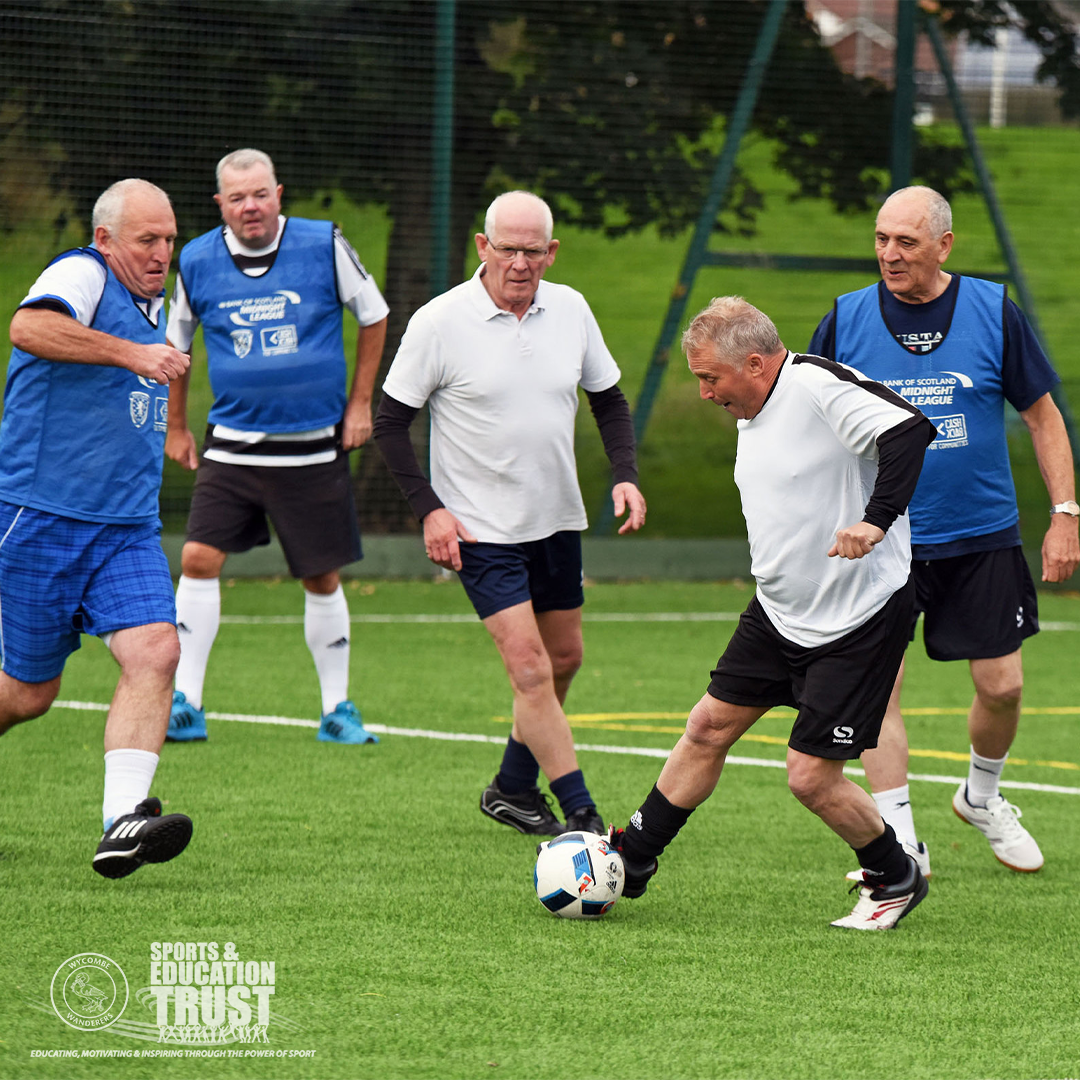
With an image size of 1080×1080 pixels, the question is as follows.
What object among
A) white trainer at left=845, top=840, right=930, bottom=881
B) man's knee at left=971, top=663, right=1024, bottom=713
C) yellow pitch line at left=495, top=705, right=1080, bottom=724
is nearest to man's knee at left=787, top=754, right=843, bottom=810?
white trainer at left=845, top=840, right=930, bottom=881

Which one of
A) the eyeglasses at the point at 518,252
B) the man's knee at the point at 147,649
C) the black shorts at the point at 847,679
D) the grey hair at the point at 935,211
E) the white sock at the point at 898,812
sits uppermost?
the grey hair at the point at 935,211

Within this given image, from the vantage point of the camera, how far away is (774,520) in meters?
4.37

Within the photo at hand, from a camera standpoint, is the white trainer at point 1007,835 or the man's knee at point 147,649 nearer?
the man's knee at point 147,649

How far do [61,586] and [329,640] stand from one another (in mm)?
2717

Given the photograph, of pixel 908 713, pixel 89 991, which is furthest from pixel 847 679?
pixel 908 713

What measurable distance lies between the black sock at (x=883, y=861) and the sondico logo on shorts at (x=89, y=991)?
1.94 meters

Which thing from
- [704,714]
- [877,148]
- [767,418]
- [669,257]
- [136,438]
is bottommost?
[669,257]

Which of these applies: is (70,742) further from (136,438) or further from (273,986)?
(273,986)

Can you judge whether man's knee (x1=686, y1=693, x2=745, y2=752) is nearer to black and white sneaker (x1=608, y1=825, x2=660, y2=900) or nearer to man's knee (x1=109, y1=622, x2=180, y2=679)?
black and white sneaker (x1=608, y1=825, x2=660, y2=900)

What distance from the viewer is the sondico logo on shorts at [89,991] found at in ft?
11.7

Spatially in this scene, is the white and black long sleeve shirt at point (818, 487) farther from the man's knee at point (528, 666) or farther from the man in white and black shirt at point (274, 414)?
the man in white and black shirt at point (274, 414)

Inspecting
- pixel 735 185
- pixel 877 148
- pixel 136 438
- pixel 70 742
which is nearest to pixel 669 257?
pixel 735 185

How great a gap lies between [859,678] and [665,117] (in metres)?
10.3

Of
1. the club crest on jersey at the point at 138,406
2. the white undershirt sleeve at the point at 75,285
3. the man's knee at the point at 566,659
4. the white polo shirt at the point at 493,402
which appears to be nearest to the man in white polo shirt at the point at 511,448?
the white polo shirt at the point at 493,402
